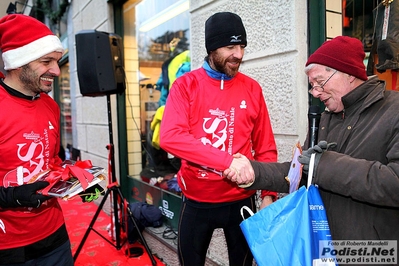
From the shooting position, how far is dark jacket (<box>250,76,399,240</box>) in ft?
3.75

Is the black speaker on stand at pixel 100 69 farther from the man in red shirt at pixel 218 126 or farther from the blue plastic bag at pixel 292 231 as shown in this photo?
the blue plastic bag at pixel 292 231

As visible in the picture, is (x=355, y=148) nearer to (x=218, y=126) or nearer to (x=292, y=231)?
(x=292, y=231)

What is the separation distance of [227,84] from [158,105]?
2480 millimetres

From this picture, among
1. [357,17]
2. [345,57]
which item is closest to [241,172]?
[345,57]

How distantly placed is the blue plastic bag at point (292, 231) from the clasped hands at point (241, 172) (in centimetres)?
33

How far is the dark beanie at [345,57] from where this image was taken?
1350 mm

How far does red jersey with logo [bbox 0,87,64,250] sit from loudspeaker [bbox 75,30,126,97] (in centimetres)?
164

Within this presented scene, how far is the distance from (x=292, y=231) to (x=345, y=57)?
743 millimetres

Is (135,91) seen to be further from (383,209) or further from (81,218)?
(383,209)

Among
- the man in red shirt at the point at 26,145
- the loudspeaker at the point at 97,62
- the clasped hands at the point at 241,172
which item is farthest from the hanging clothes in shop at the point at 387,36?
the loudspeaker at the point at 97,62

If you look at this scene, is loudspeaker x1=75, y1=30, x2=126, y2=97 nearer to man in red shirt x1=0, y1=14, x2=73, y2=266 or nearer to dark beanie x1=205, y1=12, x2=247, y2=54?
man in red shirt x1=0, y1=14, x2=73, y2=266

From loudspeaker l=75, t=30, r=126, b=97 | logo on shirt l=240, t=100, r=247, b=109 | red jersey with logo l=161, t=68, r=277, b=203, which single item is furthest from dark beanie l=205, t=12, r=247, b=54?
loudspeaker l=75, t=30, r=126, b=97

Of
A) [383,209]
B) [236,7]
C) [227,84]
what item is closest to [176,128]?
[227,84]

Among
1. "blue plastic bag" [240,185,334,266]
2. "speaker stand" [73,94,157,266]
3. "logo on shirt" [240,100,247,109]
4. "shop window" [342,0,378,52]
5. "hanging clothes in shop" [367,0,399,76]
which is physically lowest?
"speaker stand" [73,94,157,266]
